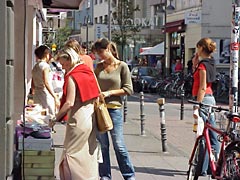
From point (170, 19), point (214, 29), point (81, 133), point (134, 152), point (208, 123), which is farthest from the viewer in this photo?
point (170, 19)

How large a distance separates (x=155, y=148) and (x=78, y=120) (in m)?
5.70

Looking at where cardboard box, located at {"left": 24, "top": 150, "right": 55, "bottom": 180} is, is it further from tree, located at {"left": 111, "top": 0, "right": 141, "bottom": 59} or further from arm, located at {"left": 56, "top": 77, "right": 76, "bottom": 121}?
tree, located at {"left": 111, "top": 0, "right": 141, "bottom": 59}

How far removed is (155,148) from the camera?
41.2ft

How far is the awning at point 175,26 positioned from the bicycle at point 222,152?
1454 inches

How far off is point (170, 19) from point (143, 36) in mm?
9517

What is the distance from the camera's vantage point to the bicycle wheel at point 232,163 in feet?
23.1

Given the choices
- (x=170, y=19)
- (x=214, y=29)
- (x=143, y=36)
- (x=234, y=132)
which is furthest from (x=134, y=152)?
(x=143, y=36)

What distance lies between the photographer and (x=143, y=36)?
57.6 m

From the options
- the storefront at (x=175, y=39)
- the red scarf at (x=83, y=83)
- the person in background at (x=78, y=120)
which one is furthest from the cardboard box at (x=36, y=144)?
the storefront at (x=175, y=39)

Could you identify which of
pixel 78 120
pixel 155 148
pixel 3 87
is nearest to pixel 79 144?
pixel 78 120

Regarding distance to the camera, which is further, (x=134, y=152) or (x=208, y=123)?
(x=134, y=152)

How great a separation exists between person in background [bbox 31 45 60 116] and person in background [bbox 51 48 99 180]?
13.1 ft

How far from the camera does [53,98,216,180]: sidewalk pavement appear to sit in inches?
386

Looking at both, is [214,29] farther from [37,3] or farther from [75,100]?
[75,100]
